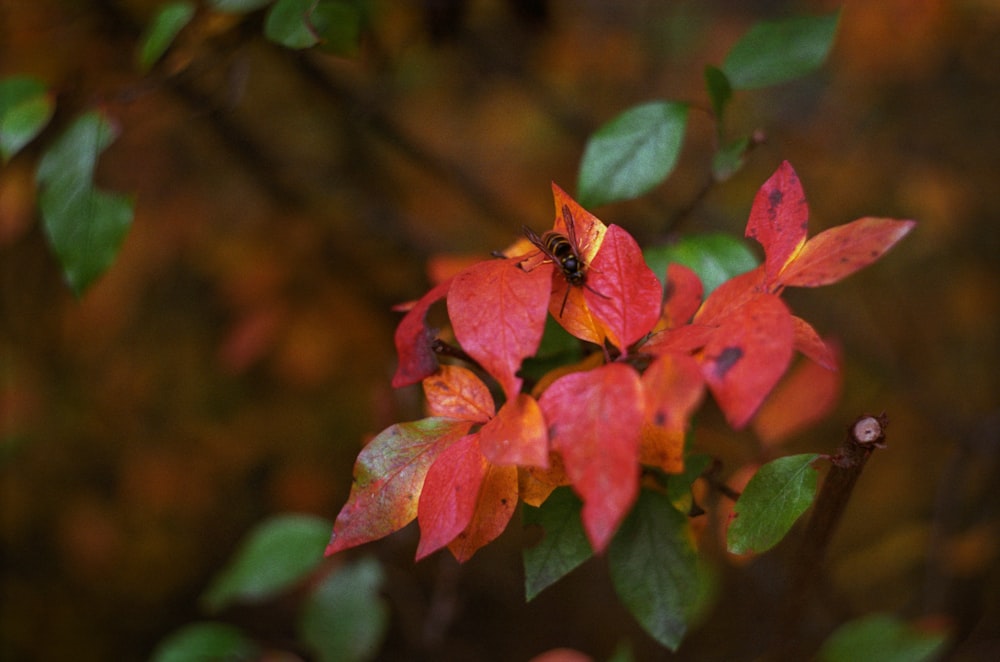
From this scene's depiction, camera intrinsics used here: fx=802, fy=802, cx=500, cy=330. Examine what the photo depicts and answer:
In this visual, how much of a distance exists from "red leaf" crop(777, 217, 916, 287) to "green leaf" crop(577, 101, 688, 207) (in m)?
0.23

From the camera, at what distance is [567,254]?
0.51m

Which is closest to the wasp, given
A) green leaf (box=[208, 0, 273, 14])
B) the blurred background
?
green leaf (box=[208, 0, 273, 14])

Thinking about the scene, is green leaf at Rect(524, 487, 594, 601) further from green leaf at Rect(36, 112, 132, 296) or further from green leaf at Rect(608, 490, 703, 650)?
green leaf at Rect(36, 112, 132, 296)

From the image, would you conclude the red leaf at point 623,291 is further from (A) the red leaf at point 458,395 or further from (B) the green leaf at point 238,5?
(B) the green leaf at point 238,5

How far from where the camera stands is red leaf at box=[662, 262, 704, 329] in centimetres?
56

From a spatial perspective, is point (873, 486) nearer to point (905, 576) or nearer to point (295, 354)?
point (905, 576)

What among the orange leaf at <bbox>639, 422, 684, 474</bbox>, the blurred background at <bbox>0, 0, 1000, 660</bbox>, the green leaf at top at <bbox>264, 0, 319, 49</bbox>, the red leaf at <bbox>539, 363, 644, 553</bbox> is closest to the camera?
the red leaf at <bbox>539, 363, 644, 553</bbox>

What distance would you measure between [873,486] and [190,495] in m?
1.86

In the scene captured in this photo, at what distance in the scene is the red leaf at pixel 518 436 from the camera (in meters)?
0.43

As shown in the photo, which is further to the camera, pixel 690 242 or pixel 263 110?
pixel 263 110

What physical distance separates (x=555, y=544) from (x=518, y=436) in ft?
0.45

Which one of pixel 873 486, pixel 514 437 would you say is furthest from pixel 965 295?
pixel 514 437

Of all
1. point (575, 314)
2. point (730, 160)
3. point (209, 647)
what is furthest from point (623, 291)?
point (209, 647)

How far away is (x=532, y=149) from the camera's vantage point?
229 cm
